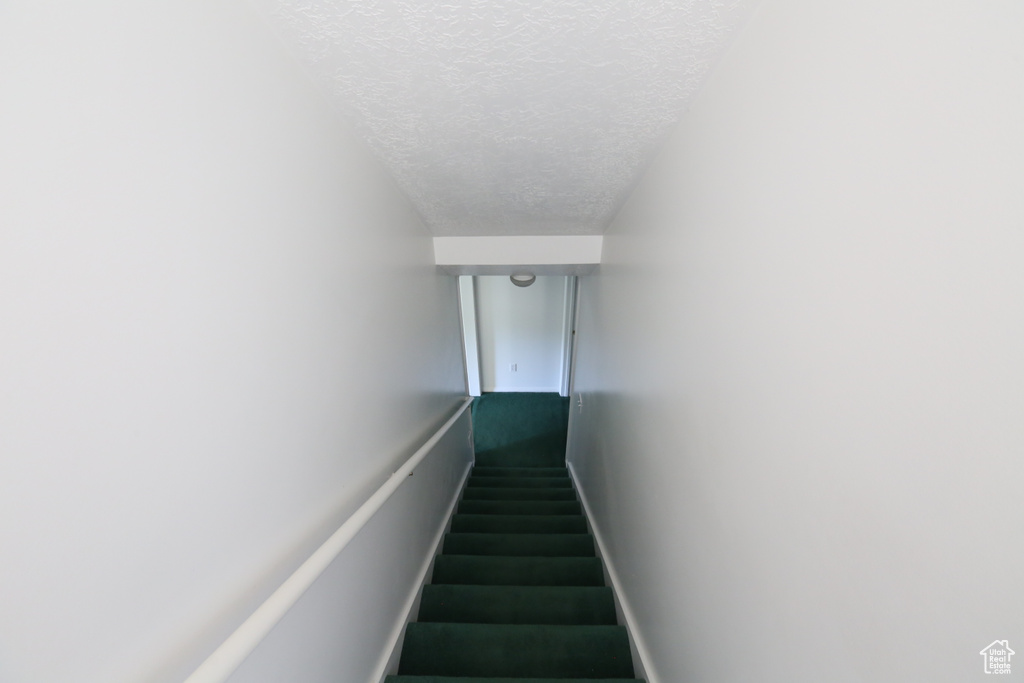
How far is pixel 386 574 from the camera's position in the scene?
149 cm

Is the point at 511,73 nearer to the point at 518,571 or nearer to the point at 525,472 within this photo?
the point at 518,571

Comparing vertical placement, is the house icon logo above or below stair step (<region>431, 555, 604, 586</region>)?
above

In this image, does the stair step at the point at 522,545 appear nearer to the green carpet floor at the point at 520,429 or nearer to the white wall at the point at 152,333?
the white wall at the point at 152,333

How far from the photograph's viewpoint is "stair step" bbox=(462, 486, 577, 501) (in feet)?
11.5

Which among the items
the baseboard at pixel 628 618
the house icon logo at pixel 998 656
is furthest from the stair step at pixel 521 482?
the house icon logo at pixel 998 656

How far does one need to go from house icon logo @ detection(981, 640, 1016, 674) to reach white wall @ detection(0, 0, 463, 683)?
1.01 meters

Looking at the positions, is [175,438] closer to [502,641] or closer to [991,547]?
[991,547]

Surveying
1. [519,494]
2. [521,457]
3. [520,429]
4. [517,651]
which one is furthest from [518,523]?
[520,429]

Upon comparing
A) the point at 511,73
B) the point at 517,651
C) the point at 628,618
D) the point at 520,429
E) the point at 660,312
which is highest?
the point at 511,73

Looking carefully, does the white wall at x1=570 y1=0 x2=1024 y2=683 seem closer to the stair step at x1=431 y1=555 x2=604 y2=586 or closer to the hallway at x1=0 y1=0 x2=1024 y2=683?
the hallway at x1=0 y1=0 x2=1024 y2=683

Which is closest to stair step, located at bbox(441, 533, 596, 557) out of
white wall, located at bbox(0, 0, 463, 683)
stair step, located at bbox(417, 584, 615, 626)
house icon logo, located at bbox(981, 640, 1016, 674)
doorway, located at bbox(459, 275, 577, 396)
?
stair step, located at bbox(417, 584, 615, 626)

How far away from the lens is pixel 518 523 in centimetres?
290

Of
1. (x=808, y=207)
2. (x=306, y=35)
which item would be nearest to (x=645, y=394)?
(x=808, y=207)

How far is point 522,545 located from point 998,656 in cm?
241
